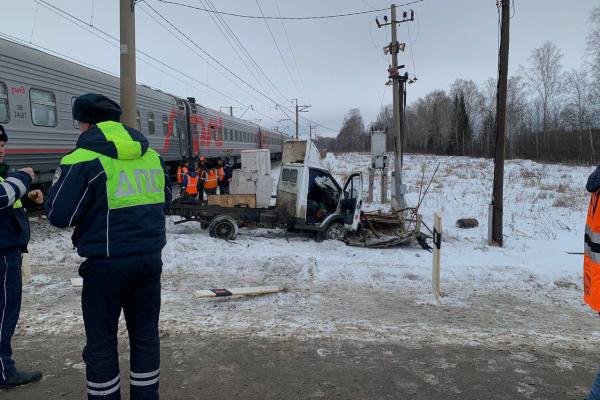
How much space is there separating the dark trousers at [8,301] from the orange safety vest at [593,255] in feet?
13.3

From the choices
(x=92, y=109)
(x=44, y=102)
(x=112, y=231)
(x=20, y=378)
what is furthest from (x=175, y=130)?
(x=112, y=231)

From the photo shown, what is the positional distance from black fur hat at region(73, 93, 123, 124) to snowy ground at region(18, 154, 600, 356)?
2.71 meters

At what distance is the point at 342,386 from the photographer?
352 centimetres

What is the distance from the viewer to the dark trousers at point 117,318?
8.02 ft

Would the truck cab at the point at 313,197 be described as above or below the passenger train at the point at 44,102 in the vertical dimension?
below

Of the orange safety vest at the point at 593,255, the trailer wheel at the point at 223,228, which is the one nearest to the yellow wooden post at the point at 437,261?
the orange safety vest at the point at 593,255

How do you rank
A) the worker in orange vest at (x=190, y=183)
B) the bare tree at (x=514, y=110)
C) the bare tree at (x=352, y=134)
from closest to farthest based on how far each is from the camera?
1. the worker in orange vest at (x=190, y=183)
2. the bare tree at (x=514, y=110)
3. the bare tree at (x=352, y=134)

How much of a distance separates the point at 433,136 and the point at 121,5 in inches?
3413

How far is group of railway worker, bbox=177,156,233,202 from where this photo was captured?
42.7 feet

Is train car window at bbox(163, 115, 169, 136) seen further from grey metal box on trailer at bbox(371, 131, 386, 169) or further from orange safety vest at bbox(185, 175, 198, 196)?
grey metal box on trailer at bbox(371, 131, 386, 169)

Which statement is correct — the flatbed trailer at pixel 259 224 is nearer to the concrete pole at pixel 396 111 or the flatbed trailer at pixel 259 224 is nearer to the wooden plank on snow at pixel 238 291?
the concrete pole at pixel 396 111

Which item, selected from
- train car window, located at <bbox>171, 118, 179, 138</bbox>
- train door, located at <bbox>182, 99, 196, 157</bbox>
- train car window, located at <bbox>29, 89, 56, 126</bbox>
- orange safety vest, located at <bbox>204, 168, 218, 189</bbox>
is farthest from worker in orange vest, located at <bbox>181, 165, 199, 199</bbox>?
train door, located at <bbox>182, 99, 196, 157</bbox>

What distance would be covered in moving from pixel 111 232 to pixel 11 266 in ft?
4.80

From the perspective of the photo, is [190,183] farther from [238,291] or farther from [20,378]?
[20,378]
